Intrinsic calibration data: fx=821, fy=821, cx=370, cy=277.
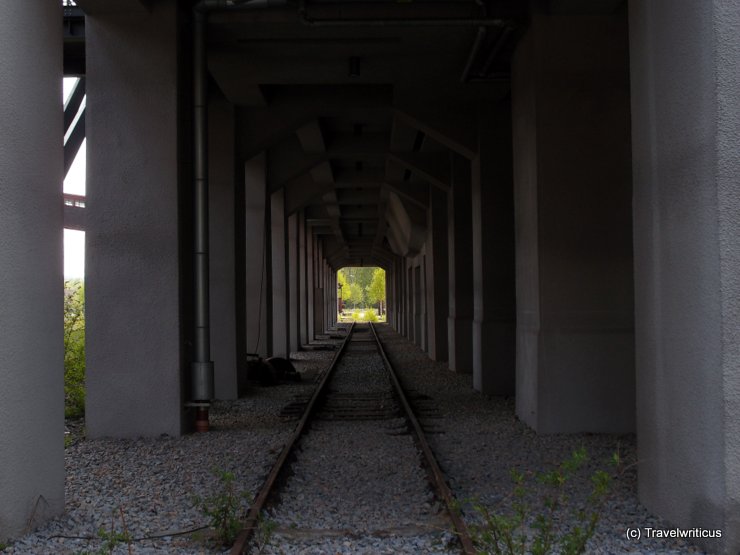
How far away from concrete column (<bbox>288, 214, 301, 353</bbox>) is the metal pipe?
15.5m

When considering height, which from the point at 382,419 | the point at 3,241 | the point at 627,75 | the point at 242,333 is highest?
the point at 627,75

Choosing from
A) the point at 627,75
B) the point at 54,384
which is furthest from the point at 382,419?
the point at 54,384

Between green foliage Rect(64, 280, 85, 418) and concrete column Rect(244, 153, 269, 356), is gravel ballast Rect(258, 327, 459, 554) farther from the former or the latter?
concrete column Rect(244, 153, 269, 356)

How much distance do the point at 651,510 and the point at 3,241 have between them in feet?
15.5

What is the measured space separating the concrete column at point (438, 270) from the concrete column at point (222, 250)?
804cm

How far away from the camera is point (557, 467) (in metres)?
7.76

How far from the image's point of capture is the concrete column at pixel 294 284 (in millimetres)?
26922

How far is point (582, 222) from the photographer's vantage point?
31.5 feet

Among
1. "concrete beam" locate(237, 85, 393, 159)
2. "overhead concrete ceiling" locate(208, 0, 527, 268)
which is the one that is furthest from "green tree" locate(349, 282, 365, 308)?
"concrete beam" locate(237, 85, 393, 159)

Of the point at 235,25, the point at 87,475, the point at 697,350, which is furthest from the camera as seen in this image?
the point at 235,25

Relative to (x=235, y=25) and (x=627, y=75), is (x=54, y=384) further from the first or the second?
(x=627, y=75)

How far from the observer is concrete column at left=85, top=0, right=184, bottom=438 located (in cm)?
962

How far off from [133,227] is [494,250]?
20.2 ft

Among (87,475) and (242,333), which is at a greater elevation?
(242,333)
